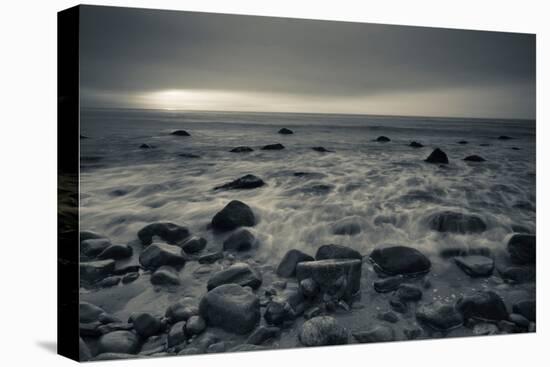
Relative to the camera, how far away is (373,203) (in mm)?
6469

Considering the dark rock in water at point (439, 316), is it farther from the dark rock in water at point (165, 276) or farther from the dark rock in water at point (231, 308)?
the dark rock in water at point (165, 276)

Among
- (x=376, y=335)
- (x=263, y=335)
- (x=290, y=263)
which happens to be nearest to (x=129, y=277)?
(x=263, y=335)

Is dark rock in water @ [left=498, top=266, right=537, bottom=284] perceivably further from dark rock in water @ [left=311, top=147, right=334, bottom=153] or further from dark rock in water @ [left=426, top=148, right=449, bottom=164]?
dark rock in water @ [left=311, top=147, right=334, bottom=153]

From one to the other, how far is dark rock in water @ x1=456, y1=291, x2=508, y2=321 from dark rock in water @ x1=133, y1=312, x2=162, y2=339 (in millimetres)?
2465

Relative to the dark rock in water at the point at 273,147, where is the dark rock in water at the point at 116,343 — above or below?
below

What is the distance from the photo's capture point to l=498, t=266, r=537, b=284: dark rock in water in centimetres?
682

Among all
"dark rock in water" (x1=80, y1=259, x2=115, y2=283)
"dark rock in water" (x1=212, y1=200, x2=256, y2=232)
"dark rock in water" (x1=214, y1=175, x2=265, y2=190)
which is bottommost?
"dark rock in water" (x1=80, y1=259, x2=115, y2=283)

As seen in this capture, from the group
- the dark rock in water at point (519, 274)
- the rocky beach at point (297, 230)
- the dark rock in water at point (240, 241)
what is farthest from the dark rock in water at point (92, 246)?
the dark rock in water at point (519, 274)

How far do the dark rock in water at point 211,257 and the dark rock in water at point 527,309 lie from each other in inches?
102

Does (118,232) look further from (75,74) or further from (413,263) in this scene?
(413,263)

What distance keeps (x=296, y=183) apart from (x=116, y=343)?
1787mm

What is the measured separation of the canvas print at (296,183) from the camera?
5.74 meters

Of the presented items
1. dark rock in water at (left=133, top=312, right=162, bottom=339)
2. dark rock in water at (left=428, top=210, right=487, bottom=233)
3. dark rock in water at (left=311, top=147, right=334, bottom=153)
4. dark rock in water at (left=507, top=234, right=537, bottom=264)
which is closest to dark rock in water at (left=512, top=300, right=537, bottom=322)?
dark rock in water at (left=507, top=234, right=537, bottom=264)

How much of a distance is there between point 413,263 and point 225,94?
1994 millimetres
